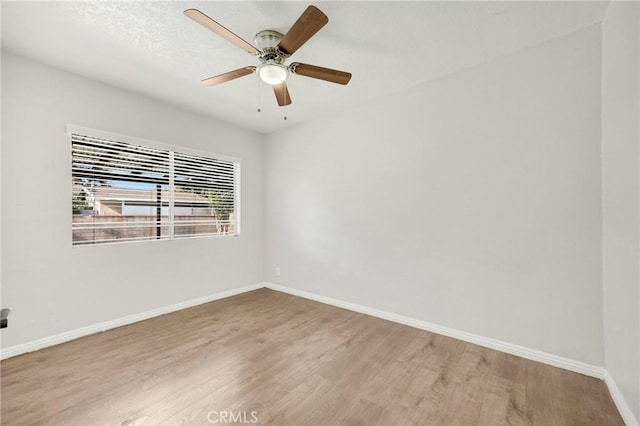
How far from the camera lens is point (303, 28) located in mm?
1651

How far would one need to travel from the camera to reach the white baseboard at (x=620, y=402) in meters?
1.51

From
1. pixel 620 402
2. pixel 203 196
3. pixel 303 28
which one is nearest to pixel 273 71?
pixel 303 28

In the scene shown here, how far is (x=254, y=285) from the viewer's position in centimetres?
438

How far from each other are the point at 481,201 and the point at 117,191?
3810mm

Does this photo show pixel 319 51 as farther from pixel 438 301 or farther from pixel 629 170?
pixel 438 301

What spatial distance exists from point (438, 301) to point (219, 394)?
217 cm

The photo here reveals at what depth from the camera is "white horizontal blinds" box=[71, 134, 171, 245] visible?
107 inches

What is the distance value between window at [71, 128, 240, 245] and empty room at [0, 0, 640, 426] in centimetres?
3

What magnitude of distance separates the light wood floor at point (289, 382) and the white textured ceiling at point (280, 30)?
Result: 2.63 metres

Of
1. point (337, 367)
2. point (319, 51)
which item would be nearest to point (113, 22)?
point (319, 51)

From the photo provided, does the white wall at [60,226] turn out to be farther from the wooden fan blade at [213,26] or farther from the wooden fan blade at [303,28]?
the wooden fan blade at [303,28]

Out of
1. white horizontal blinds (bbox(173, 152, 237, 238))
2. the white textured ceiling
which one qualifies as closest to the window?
white horizontal blinds (bbox(173, 152, 237, 238))

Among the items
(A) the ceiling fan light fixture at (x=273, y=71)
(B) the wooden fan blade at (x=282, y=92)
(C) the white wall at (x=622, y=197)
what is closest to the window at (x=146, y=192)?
(B) the wooden fan blade at (x=282, y=92)

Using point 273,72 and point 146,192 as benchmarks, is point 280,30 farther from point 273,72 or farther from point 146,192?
point 146,192
